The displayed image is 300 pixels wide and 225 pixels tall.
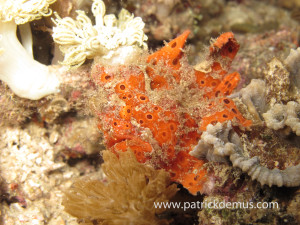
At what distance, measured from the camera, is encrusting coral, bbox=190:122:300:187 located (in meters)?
2.22

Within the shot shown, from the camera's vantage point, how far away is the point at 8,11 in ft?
9.15

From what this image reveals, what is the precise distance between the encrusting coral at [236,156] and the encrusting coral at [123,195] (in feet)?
1.85

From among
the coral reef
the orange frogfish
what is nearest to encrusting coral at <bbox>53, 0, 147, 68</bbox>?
the coral reef

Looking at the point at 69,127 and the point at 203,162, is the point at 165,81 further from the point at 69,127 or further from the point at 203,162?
the point at 69,127

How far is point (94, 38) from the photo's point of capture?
2.98 m

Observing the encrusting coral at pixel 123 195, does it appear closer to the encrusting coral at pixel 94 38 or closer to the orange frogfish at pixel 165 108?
the orange frogfish at pixel 165 108

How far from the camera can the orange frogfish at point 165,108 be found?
2771 mm

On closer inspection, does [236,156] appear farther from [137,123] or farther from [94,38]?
[94,38]

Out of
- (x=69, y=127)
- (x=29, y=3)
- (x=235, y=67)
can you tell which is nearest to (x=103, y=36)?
(x=29, y=3)

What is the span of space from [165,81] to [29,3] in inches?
77.0

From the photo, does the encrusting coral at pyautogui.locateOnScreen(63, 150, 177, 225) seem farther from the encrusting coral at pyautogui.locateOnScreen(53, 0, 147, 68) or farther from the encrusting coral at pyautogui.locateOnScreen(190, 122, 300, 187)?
the encrusting coral at pyautogui.locateOnScreen(53, 0, 147, 68)

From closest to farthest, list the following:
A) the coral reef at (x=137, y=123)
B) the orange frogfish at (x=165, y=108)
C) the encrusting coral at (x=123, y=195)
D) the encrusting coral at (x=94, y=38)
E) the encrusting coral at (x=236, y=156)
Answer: the encrusting coral at (x=236, y=156)
the encrusting coral at (x=123, y=195)
the coral reef at (x=137, y=123)
the orange frogfish at (x=165, y=108)
the encrusting coral at (x=94, y=38)

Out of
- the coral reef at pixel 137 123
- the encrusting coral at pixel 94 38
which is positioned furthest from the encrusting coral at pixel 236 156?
the encrusting coral at pixel 94 38

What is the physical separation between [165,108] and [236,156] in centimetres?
99
